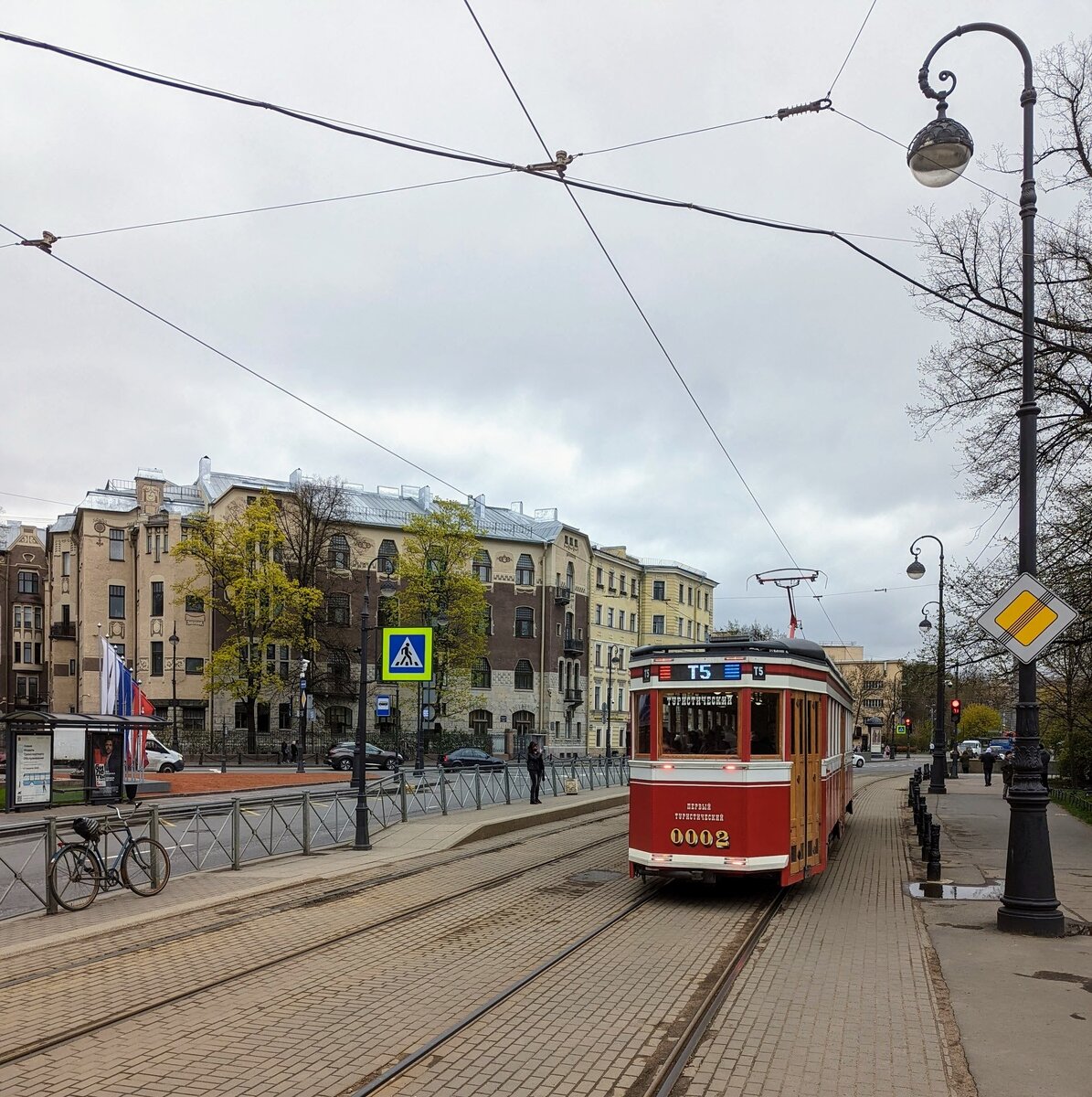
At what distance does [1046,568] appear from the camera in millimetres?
19422

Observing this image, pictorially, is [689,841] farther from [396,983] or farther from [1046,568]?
[1046,568]

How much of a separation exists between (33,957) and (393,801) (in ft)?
41.4

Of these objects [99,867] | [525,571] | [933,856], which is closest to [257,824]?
[99,867]

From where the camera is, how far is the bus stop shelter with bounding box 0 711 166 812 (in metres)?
25.5

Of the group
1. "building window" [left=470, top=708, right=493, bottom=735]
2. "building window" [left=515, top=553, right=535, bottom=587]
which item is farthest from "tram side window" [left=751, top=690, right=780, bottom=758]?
"building window" [left=515, top=553, right=535, bottom=587]

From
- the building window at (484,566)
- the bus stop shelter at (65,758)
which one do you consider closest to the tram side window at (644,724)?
the bus stop shelter at (65,758)

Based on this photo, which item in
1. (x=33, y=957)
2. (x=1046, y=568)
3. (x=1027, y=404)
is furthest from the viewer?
(x=1046, y=568)

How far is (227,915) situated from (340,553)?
50860 millimetres

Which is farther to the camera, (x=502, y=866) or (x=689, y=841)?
(x=502, y=866)

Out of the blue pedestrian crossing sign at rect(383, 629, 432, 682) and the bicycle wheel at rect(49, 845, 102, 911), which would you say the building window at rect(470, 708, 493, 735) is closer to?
the blue pedestrian crossing sign at rect(383, 629, 432, 682)

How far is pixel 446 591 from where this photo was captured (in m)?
59.0

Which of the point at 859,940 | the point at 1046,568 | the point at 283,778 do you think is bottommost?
the point at 283,778

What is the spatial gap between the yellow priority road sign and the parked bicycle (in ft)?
33.6

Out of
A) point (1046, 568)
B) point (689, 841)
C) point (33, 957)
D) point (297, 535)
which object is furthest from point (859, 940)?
point (297, 535)
